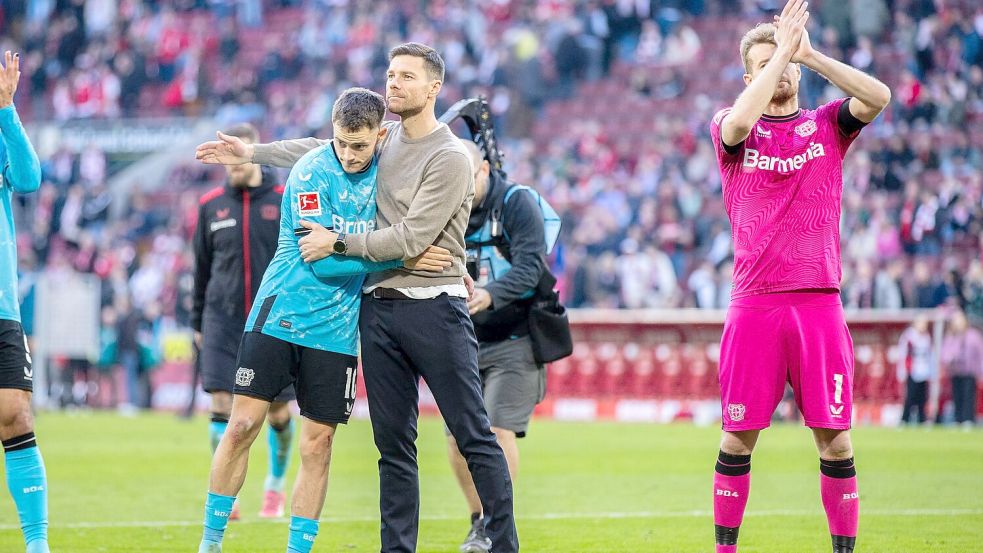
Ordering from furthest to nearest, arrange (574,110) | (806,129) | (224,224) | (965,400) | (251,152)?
1. (574,110)
2. (965,400)
3. (224,224)
4. (251,152)
5. (806,129)

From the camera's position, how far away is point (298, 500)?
7035 mm

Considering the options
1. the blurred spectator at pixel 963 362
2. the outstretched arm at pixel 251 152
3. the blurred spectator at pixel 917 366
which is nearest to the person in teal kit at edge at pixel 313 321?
the outstretched arm at pixel 251 152

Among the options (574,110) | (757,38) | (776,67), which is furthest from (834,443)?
(574,110)

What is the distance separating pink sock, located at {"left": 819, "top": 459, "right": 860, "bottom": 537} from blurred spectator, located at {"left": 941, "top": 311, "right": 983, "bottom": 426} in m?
14.5

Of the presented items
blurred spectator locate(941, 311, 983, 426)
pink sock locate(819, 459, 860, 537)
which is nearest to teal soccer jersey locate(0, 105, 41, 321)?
pink sock locate(819, 459, 860, 537)

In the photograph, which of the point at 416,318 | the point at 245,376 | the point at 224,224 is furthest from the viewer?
the point at 224,224

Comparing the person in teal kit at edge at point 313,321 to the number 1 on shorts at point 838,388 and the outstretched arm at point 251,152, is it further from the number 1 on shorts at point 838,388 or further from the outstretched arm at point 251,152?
the number 1 on shorts at point 838,388

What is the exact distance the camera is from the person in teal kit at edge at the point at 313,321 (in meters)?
6.83

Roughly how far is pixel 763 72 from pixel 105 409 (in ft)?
77.1

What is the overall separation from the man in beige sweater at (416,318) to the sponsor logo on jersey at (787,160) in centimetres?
142

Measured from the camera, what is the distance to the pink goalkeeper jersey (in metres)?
6.87

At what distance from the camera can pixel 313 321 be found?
6.96m

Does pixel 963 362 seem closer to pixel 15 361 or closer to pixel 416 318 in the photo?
pixel 416 318

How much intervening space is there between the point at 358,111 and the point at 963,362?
1598 centimetres
